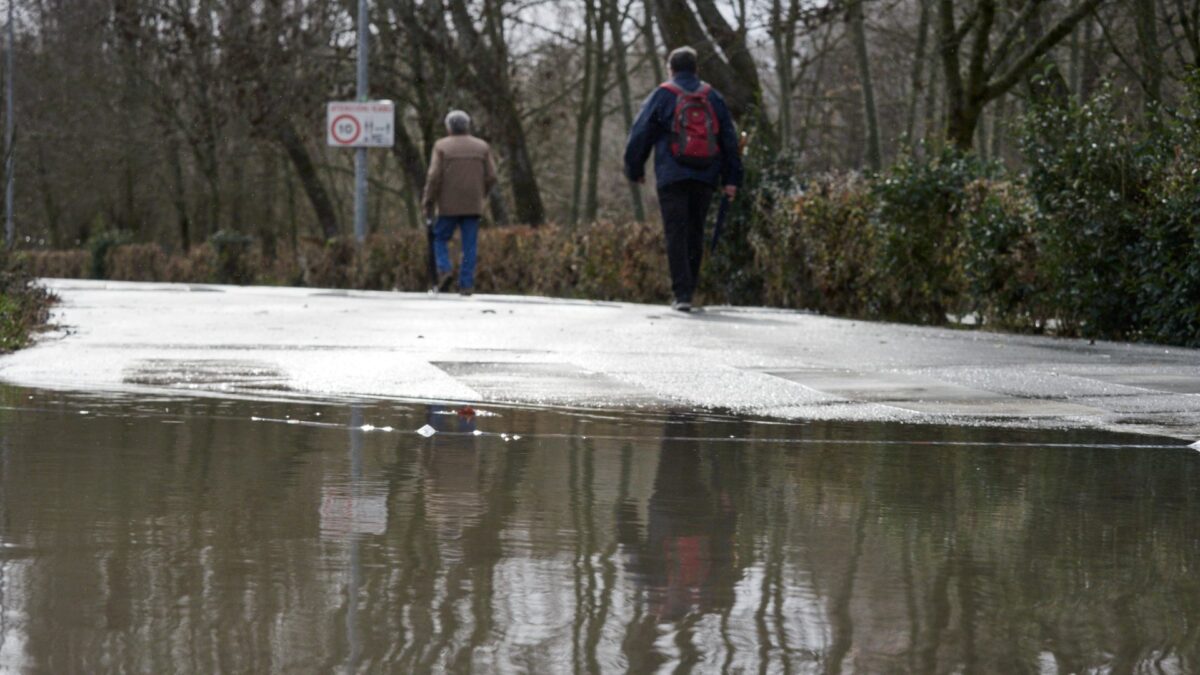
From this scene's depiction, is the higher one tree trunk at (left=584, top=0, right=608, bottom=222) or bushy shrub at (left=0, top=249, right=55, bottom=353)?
tree trunk at (left=584, top=0, right=608, bottom=222)

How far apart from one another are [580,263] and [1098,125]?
10226mm

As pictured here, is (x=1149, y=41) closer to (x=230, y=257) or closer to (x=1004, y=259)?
(x=1004, y=259)

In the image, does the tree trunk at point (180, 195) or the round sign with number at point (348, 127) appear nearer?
the round sign with number at point (348, 127)

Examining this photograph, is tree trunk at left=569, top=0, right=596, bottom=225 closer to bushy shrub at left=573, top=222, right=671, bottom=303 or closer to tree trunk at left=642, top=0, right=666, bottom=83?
tree trunk at left=642, top=0, right=666, bottom=83

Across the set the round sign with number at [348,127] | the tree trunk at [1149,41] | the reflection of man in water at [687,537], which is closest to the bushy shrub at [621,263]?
the tree trunk at [1149,41]

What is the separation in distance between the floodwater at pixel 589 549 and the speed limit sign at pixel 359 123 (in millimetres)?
23747

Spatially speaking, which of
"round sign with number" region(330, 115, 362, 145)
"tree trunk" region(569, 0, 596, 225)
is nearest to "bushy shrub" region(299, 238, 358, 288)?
"round sign with number" region(330, 115, 362, 145)

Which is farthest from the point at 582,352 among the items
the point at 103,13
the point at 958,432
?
the point at 103,13

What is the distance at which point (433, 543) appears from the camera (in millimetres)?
4875

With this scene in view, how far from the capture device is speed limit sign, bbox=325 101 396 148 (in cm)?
3122

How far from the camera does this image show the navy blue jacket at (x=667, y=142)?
1653 cm

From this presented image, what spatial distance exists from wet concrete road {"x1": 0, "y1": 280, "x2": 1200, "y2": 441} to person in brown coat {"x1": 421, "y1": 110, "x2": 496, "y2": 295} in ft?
19.3

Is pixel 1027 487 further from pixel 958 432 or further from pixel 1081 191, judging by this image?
pixel 1081 191

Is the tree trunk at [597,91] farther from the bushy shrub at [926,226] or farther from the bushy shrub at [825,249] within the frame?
the bushy shrub at [926,226]
